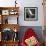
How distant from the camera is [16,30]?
6137mm

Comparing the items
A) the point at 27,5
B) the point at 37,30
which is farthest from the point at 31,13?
the point at 37,30

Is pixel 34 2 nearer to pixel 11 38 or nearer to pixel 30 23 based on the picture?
pixel 30 23

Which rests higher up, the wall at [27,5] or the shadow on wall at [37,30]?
the wall at [27,5]

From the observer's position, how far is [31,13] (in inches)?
249

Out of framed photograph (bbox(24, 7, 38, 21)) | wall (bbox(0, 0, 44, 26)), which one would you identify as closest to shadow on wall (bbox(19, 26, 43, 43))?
wall (bbox(0, 0, 44, 26))

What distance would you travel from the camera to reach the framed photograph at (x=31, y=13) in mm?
6309

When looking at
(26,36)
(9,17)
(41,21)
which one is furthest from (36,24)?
(9,17)

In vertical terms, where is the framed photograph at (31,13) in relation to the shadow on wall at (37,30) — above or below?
above

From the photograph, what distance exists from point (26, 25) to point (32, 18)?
0.36 metres

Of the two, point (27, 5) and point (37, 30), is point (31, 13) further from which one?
point (37, 30)

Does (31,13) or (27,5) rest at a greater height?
(27,5)

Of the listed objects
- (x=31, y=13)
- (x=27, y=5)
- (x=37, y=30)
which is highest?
(x=27, y=5)

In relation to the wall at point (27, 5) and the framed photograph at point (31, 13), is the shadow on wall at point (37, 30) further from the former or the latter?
the framed photograph at point (31, 13)

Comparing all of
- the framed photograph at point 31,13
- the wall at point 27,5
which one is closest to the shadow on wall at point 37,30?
the wall at point 27,5
